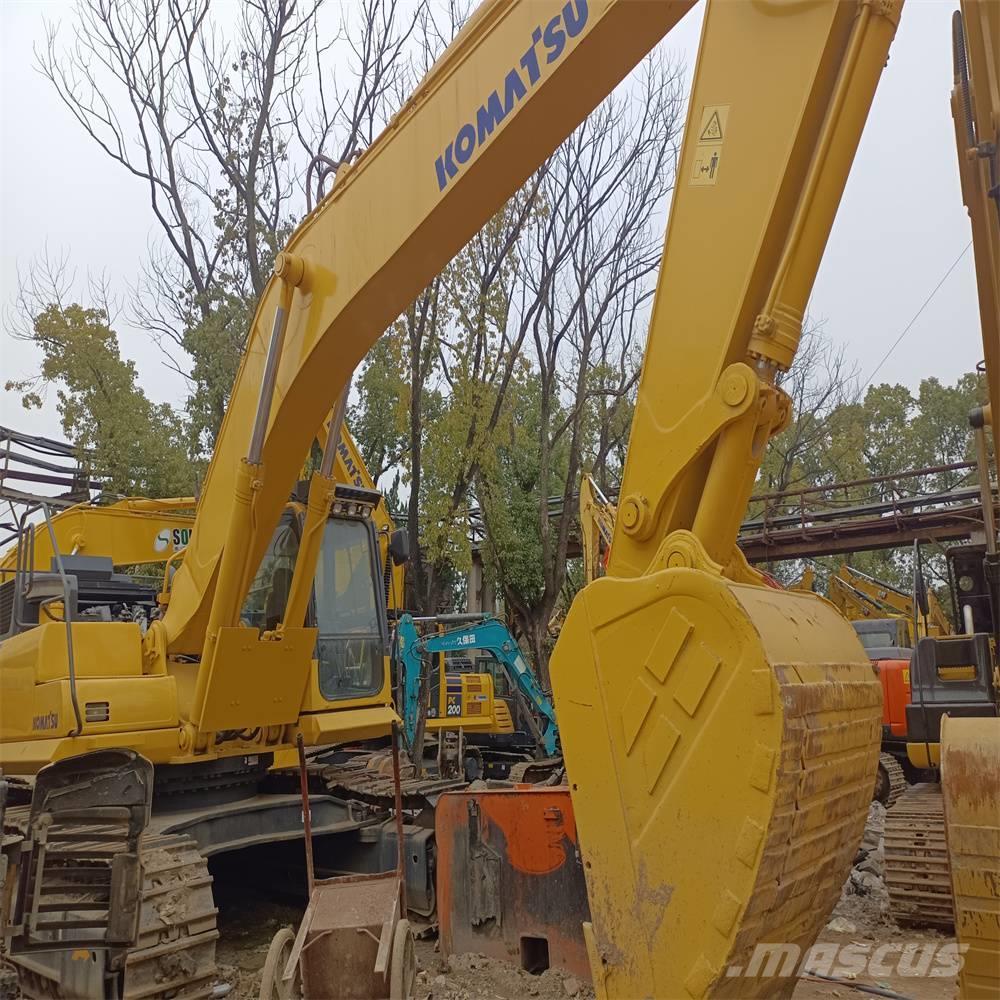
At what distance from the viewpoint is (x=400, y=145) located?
177 inches

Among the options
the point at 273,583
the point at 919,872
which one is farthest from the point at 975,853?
the point at 273,583

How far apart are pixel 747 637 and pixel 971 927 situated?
1365 mm

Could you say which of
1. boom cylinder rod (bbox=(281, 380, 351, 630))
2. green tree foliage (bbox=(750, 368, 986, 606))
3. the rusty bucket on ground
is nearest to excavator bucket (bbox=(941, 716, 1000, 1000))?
the rusty bucket on ground

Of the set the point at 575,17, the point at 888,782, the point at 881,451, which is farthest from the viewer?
the point at 881,451

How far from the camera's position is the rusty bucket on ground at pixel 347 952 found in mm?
3830

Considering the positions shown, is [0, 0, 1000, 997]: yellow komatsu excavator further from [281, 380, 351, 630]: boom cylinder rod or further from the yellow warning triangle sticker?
[281, 380, 351, 630]: boom cylinder rod

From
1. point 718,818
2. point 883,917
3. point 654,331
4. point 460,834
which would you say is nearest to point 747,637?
point 718,818

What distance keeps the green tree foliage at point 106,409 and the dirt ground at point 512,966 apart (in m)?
13.6

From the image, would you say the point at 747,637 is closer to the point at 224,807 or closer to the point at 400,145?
the point at 400,145

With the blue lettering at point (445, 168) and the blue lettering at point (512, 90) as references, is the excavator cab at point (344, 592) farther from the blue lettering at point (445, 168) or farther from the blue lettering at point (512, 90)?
the blue lettering at point (512, 90)

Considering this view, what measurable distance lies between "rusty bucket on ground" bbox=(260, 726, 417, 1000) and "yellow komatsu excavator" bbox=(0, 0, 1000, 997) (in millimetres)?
1288

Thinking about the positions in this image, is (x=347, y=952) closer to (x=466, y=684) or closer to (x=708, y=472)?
(x=708, y=472)

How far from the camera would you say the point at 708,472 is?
10.3ft

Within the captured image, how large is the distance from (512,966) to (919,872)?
9.57 feet
